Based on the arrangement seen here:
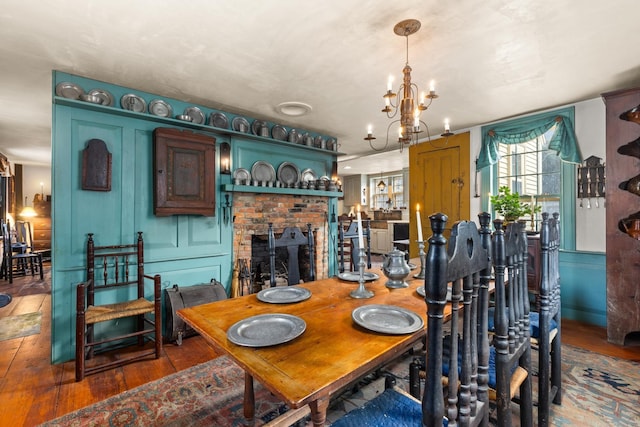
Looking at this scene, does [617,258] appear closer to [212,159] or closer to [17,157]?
[212,159]

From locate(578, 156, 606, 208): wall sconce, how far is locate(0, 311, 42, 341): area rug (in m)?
5.87

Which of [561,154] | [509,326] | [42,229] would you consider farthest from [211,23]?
[42,229]

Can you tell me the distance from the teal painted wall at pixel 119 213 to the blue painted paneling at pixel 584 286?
3.77 metres

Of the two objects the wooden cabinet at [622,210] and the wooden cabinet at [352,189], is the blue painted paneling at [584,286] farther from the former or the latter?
the wooden cabinet at [352,189]

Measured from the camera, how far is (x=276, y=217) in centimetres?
380

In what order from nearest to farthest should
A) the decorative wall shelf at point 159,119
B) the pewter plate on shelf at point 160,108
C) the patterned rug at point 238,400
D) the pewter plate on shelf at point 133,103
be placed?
the patterned rug at point 238,400 → the decorative wall shelf at point 159,119 → the pewter plate on shelf at point 133,103 → the pewter plate on shelf at point 160,108

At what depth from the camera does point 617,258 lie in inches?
104

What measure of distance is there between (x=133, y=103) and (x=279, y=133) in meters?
1.61

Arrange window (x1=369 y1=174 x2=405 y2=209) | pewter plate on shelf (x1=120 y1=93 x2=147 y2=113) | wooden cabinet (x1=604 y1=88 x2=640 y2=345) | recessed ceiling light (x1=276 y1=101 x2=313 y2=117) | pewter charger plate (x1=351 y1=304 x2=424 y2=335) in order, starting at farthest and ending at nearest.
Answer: window (x1=369 y1=174 x2=405 y2=209) → recessed ceiling light (x1=276 y1=101 x2=313 y2=117) → pewter plate on shelf (x1=120 y1=93 x2=147 y2=113) → wooden cabinet (x1=604 y1=88 x2=640 y2=345) → pewter charger plate (x1=351 y1=304 x2=424 y2=335)

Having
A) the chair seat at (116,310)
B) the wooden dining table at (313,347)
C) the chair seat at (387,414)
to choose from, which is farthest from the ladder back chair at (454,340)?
the chair seat at (116,310)

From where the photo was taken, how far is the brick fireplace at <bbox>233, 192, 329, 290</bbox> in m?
3.50

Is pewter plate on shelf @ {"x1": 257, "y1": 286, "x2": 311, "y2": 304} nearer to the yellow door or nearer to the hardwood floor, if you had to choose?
the hardwood floor

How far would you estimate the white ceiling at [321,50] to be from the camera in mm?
1734

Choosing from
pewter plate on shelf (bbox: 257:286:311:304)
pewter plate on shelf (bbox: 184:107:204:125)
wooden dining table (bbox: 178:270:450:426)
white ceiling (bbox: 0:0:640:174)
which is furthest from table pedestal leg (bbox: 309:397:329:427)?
pewter plate on shelf (bbox: 184:107:204:125)
